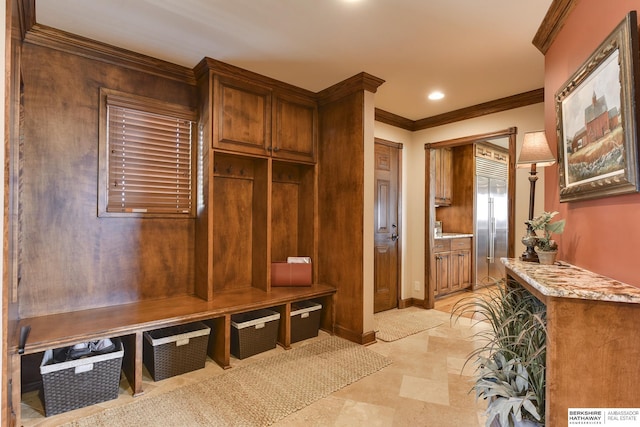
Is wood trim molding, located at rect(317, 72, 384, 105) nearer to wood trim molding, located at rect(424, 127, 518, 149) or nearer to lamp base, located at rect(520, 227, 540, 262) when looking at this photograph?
wood trim molding, located at rect(424, 127, 518, 149)

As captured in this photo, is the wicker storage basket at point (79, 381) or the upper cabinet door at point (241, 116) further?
the upper cabinet door at point (241, 116)

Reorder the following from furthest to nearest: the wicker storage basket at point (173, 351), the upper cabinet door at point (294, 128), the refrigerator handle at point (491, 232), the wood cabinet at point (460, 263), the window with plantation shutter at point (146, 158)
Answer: the refrigerator handle at point (491, 232) → the wood cabinet at point (460, 263) → the upper cabinet door at point (294, 128) → the window with plantation shutter at point (146, 158) → the wicker storage basket at point (173, 351)

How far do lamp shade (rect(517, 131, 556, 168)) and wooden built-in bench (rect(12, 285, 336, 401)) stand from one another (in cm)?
199

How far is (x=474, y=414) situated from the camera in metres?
1.98

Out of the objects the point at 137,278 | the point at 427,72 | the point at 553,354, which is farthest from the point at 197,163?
the point at 553,354

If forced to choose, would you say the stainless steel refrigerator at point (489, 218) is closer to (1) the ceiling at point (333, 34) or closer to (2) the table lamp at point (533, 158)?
(1) the ceiling at point (333, 34)

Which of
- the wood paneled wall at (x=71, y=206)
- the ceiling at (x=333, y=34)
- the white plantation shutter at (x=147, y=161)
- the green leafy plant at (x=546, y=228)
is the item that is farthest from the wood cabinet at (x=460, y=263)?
the wood paneled wall at (x=71, y=206)

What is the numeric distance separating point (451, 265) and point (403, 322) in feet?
5.34

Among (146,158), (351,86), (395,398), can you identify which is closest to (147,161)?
(146,158)

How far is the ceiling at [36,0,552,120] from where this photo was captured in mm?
1981

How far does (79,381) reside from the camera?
6.51ft

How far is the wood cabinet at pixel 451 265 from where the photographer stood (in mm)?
4566

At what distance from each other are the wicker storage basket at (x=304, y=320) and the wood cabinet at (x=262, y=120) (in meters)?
1.45

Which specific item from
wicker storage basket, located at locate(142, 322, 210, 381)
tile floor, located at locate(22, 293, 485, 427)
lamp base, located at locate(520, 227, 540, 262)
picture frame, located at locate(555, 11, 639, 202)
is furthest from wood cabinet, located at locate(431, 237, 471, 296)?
wicker storage basket, located at locate(142, 322, 210, 381)
